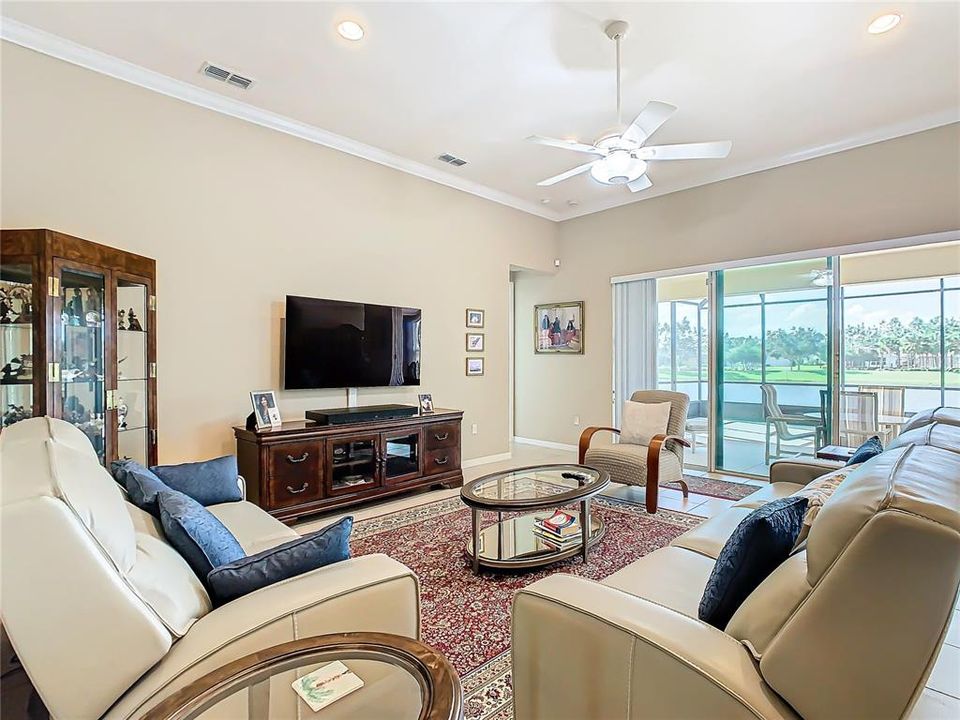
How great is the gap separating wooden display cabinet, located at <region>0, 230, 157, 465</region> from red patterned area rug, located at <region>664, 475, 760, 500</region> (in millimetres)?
4185

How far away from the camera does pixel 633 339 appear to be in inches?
229

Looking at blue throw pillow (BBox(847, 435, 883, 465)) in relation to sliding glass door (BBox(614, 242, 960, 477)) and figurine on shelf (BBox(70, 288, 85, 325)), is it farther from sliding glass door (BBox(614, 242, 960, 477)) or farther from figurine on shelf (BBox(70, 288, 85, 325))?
figurine on shelf (BBox(70, 288, 85, 325))

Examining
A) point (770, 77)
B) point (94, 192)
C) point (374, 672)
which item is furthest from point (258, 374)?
point (770, 77)

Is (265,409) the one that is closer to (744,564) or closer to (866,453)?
(744,564)

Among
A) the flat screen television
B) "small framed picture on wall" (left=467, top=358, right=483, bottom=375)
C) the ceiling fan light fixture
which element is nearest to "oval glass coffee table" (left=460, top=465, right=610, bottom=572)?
the flat screen television

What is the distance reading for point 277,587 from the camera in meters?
1.30

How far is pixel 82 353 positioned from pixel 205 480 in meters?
1.01

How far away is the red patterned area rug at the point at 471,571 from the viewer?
1910 mm

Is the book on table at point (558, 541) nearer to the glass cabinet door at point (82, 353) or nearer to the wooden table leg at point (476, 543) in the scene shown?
the wooden table leg at point (476, 543)

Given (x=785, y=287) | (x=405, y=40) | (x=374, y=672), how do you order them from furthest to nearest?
(x=785, y=287) < (x=405, y=40) < (x=374, y=672)

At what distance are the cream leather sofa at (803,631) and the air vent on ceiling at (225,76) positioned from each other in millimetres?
3647

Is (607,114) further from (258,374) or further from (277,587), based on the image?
(277,587)

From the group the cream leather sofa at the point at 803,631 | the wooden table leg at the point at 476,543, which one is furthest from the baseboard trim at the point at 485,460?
the cream leather sofa at the point at 803,631

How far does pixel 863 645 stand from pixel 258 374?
391 centimetres
